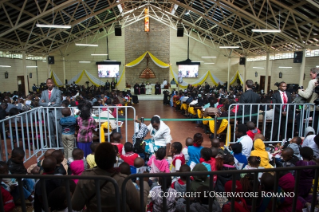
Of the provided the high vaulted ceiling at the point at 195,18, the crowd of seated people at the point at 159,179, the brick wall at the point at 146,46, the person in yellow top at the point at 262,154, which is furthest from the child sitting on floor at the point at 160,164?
the brick wall at the point at 146,46

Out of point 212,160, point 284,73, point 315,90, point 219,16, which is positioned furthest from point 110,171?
point 284,73

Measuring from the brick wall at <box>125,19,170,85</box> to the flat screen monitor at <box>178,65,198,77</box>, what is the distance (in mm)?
1027

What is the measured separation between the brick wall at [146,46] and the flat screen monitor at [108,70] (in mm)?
919

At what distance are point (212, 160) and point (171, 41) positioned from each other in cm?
1612

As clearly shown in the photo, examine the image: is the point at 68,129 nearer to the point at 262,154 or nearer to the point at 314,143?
the point at 262,154

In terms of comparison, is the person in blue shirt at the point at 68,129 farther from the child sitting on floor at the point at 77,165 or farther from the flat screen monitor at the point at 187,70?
the flat screen monitor at the point at 187,70

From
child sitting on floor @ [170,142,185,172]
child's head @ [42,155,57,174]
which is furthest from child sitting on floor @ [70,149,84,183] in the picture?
child sitting on floor @ [170,142,185,172]

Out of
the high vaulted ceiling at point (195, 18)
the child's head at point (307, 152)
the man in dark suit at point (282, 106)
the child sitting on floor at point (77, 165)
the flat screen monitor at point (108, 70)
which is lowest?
the child sitting on floor at point (77, 165)

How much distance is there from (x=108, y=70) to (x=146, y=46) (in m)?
3.46

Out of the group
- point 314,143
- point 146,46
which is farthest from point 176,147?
point 146,46

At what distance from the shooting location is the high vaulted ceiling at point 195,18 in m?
8.57

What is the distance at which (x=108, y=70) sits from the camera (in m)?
17.6

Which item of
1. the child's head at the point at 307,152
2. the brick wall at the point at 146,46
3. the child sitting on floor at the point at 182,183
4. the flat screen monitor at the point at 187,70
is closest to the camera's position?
the child sitting on floor at the point at 182,183

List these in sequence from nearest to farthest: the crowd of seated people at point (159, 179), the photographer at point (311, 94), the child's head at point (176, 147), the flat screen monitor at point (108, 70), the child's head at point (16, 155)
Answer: the crowd of seated people at point (159, 179) < the child's head at point (16, 155) < the child's head at point (176, 147) < the photographer at point (311, 94) < the flat screen monitor at point (108, 70)
